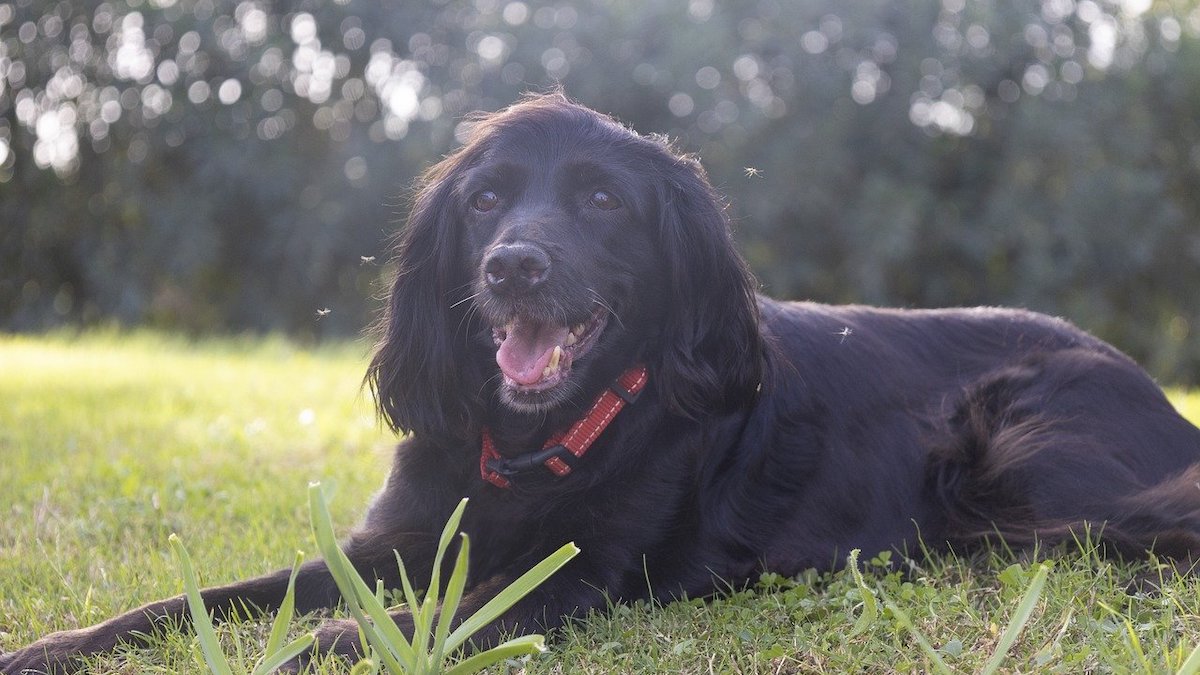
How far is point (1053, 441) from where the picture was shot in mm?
3201

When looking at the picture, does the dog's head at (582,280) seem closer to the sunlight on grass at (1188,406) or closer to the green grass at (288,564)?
the green grass at (288,564)

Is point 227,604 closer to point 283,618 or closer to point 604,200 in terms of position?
point 283,618

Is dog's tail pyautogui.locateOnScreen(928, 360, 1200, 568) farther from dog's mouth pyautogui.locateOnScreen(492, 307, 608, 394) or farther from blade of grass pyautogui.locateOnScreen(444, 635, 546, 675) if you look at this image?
blade of grass pyautogui.locateOnScreen(444, 635, 546, 675)

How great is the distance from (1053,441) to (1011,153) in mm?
10581

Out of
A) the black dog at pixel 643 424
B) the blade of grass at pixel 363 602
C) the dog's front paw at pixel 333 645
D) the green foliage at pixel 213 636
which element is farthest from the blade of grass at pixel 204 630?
the black dog at pixel 643 424

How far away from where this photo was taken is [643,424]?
2.88 meters

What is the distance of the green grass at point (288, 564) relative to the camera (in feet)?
7.48

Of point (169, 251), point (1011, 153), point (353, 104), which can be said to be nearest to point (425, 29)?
point (353, 104)

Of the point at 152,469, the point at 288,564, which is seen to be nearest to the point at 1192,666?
the point at 288,564

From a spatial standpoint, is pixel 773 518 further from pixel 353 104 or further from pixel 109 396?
pixel 353 104

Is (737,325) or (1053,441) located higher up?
(737,325)

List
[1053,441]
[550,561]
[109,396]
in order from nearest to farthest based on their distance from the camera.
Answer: [550,561], [1053,441], [109,396]

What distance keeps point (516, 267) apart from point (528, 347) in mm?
288

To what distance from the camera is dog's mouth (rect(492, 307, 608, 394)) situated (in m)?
2.74
